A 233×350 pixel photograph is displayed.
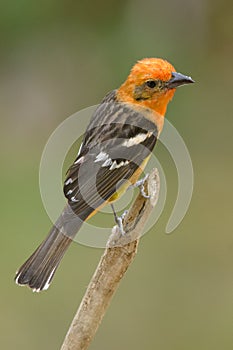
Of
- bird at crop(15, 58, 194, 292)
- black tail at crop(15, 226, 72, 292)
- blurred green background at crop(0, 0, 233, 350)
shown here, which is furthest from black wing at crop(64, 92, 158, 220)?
blurred green background at crop(0, 0, 233, 350)

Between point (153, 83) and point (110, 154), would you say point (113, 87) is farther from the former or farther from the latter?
point (110, 154)

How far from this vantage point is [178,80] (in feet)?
13.0

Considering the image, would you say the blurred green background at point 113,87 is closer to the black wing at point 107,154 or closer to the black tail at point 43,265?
the black wing at point 107,154

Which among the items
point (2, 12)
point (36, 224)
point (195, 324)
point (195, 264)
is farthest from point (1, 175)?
point (195, 324)

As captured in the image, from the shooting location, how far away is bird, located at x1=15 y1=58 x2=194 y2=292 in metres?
3.71

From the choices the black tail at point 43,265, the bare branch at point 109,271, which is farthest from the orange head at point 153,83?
the black tail at point 43,265

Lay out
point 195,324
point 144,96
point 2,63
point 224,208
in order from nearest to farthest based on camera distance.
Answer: point 144,96 → point 195,324 → point 224,208 → point 2,63

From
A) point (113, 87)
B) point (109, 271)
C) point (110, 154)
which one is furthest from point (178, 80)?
point (113, 87)

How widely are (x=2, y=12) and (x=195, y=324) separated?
3.84 meters

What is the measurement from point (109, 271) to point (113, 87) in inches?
209

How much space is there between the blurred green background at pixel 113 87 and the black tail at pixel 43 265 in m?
2.91

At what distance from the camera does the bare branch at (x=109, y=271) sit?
3324mm

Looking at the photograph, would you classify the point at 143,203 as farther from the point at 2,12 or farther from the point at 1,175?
the point at 2,12

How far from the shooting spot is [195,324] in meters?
6.34
